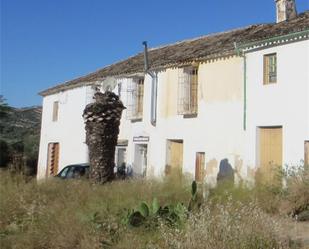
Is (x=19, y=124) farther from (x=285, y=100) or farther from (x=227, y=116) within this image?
(x=285, y=100)

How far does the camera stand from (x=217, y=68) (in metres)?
18.2

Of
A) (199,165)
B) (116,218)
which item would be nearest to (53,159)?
(199,165)

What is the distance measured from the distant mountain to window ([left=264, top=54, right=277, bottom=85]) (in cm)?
2431

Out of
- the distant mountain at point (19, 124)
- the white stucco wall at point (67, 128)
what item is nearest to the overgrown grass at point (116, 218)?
the white stucco wall at point (67, 128)

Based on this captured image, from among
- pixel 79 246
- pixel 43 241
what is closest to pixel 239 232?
pixel 79 246

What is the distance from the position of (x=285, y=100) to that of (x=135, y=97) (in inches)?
359

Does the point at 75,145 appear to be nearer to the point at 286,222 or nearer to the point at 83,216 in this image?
the point at 83,216

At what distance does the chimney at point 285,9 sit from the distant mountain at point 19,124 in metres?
22.4

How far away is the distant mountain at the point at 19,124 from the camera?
36.5m

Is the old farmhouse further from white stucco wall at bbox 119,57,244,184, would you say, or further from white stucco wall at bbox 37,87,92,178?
white stucco wall at bbox 37,87,92,178

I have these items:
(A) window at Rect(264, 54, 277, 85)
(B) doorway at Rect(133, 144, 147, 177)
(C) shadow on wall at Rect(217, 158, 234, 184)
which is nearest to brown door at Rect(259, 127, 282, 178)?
(C) shadow on wall at Rect(217, 158, 234, 184)

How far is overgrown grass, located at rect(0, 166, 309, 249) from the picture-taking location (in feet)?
20.3

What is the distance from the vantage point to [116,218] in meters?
8.53

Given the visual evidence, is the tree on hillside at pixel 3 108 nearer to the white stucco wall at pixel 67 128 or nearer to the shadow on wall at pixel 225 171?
the white stucco wall at pixel 67 128
